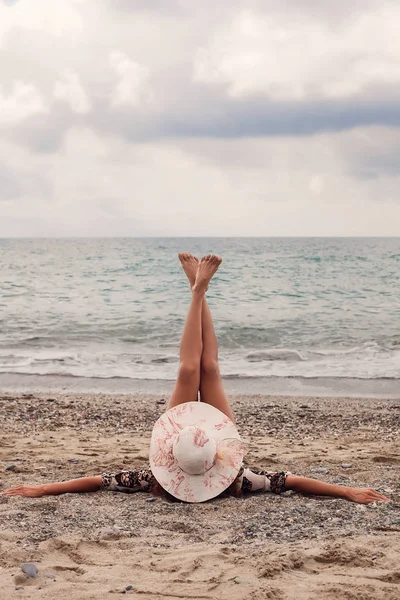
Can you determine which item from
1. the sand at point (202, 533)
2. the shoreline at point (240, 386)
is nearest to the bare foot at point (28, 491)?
the sand at point (202, 533)

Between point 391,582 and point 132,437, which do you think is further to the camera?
point 132,437

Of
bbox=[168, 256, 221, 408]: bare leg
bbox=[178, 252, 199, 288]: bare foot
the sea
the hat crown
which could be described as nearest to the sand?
the hat crown

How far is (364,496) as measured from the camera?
4.74 meters

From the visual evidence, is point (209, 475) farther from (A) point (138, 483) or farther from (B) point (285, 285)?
(B) point (285, 285)

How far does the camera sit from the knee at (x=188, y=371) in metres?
5.14

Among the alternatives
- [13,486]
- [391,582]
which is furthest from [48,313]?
[391,582]

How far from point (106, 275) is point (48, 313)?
17.9 meters

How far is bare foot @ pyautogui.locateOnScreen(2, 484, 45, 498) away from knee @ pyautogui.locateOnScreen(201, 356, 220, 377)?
1.57 m

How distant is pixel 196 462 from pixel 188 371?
78 centimetres

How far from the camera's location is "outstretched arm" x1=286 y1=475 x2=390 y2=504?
4727mm

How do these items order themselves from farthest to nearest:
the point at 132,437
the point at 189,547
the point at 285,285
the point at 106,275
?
1. the point at 106,275
2. the point at 285,285
3. the point at 132,437
4. the point at 189,547

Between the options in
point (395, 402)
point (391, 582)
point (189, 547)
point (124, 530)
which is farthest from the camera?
point (395, 402)

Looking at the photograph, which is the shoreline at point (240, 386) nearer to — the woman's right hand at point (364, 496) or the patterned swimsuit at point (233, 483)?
the patterned swimsuit at point (233, 483)

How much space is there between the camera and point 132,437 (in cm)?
772
